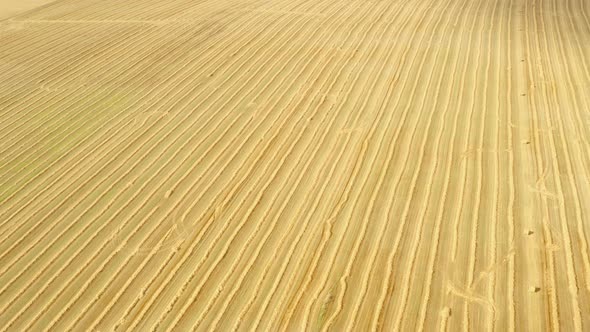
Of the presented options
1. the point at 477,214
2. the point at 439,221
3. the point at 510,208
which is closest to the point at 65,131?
the point at 439,221

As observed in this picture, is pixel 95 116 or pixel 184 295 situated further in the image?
pixel 95 116

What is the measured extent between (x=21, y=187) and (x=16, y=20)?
802 centimetres

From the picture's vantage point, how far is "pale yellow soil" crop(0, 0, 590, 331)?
162 inches

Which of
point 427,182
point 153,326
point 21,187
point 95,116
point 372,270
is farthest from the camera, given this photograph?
point 95,116

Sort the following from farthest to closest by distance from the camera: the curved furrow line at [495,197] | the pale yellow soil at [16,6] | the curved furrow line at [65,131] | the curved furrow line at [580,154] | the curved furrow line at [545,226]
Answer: the pale yellow soil at [16,6] < the curved furrow line at [65,131] < the curved furrow line at [580,154] < the curved furrow line at [495,197] < the curved furrow line at [545,226]

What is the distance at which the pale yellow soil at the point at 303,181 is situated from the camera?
4117 millimetres

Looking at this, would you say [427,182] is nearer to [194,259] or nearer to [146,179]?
[194,259]

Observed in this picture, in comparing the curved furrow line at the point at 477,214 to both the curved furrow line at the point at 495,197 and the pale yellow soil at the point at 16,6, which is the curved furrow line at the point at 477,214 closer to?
the curved furrow line at the point at 495,197

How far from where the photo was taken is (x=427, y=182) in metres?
5.37

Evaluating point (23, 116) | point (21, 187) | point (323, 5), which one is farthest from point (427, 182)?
point (323, 5)

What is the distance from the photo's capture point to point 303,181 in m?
5.54

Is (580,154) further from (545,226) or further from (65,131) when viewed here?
(65,131)

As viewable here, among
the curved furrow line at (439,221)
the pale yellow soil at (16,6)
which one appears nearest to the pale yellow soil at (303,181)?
the curved furrow line at (439,221)

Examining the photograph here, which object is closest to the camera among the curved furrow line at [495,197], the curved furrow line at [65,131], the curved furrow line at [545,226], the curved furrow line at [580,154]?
the curved furrow line at [545,226]
